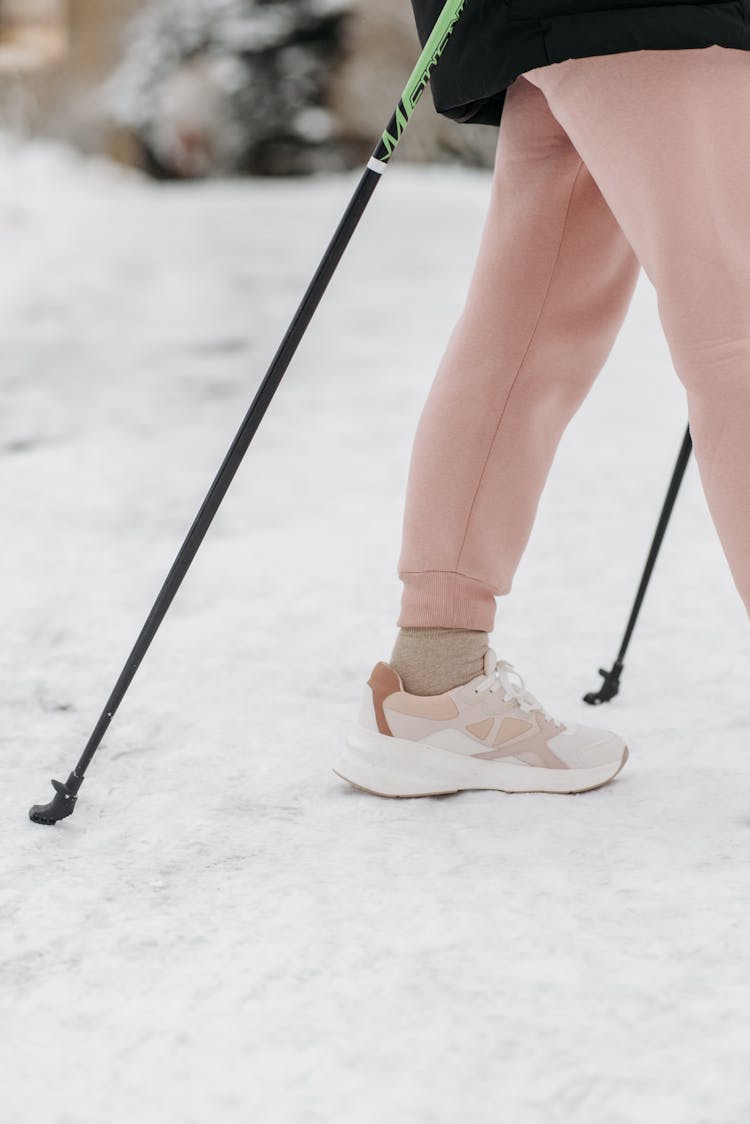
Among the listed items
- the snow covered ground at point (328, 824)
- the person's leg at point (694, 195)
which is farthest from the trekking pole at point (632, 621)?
the person's leg at point (694, 195)

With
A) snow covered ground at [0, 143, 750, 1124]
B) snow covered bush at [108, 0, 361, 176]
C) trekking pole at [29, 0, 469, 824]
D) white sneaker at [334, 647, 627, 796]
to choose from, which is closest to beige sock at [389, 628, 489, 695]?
white sneaker at [334, 647, 627, 796]

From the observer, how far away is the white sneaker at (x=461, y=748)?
1169 millimetres

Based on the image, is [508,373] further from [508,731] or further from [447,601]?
[508,731]

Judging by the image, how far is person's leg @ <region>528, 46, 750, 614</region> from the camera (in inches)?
37.0

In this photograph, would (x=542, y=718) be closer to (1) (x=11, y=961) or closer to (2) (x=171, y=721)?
(2) (x=171, y=721)

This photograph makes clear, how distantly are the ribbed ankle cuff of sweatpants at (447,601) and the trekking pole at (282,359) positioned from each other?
21cm

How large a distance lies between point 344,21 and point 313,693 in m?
7.58

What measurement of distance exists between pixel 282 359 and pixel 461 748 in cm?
40

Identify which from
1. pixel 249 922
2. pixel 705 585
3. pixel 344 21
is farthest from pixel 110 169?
pixel 249 922

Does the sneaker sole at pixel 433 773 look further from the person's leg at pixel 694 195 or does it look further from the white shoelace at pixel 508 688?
the person's leg at pixel 694 195

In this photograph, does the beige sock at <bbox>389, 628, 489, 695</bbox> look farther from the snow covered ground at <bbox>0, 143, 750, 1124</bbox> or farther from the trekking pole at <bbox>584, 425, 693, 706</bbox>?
the trekking pole at <bbox>584, 425, 693, 706</bbox>

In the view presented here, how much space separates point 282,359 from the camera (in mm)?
1079

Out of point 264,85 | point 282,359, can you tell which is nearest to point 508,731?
point 282,359

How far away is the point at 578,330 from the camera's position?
1157 millimetres
